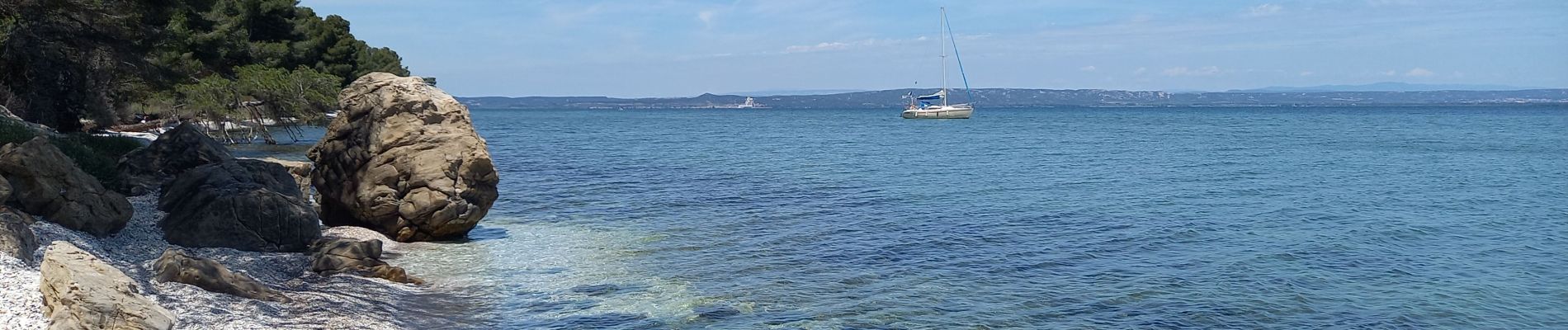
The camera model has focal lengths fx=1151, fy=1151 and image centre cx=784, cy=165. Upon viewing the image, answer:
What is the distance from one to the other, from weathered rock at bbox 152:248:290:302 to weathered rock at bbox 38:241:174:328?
1397 millimetres

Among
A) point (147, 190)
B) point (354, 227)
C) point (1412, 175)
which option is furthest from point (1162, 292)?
point (1412, 175)

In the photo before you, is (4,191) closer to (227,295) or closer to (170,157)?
(227,295)

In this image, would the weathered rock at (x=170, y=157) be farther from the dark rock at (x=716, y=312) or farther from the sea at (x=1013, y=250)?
the dark rock at (x=716, y=312)

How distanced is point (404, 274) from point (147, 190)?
629 centimetres

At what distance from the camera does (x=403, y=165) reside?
20.0 m

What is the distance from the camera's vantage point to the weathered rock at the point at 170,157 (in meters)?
20.3

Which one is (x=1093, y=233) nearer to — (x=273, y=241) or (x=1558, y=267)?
(x=1558, y=267)

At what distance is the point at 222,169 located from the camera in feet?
59.2

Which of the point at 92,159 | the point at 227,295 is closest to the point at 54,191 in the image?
the point at 227,295

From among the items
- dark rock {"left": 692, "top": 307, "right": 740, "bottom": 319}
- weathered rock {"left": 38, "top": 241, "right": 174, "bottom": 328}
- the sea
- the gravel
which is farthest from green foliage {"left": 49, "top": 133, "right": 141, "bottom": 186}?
dark rock {"left": 692, "top": 307, "right": 740, "bottom": 319}

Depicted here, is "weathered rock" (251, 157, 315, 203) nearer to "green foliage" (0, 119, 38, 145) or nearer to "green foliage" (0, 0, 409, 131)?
"green foliage" (0, 0, 409, 131)

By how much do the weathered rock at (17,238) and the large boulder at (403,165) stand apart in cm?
724

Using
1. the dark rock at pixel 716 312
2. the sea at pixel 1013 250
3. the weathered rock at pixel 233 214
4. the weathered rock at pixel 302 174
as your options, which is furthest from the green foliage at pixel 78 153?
the dark rock at pixel 716 312

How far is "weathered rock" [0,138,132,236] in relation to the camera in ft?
46.1
